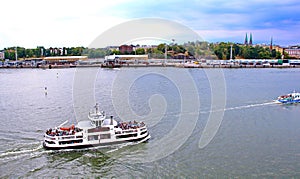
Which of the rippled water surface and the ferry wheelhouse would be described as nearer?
the rippled water surface

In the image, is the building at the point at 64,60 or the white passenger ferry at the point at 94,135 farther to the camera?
the building at the point at 64,60

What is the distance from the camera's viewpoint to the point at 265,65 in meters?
71.6

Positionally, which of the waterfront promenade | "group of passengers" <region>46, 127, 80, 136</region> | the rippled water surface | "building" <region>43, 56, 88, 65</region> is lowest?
the rippled water surface

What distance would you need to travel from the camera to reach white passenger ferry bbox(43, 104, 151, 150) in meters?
12.3

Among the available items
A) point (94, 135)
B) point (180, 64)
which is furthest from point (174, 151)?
point (180, 64)

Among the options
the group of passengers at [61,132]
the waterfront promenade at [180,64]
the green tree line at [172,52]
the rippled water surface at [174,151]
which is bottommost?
the rippled water surface at [174,151]

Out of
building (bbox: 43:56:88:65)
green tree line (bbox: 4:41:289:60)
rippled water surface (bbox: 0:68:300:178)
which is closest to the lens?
rippled water surface (bbox: 0:68:300:178)

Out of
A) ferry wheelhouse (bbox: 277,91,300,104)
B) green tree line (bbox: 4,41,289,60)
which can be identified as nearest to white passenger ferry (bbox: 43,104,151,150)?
ferry wheelhouse (bbox: 277,91,300,104)

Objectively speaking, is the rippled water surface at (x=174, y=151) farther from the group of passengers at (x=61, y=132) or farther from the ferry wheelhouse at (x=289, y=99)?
the ferry wheelhouse at (x=289, y=99)

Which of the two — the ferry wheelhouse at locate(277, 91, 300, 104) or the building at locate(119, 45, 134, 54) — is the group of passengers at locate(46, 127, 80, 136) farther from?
the building at locate(119, 45, 134, 54)

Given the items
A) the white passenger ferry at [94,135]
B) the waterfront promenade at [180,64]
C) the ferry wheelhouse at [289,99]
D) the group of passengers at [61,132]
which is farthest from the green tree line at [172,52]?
the group of passengers at [61,132]

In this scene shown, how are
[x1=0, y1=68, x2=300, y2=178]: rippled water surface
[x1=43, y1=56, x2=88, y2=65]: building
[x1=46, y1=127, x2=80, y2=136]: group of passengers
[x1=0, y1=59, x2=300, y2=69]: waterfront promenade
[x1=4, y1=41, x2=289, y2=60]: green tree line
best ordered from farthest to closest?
[x1=43, y1=56, x2=88, y2=65]: building
[x1=4, y1=41, x2=289, y2=60]: green tree line
[x1=0, y1=59, x2=300, y2=69]: waterfront promenade
[x1=46, y1=127, x2=80, y2=136]: group of passengers
[x1=0, y1=68, x2=300, y2=178]: rippled water surface

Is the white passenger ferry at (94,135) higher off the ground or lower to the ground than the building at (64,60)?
lower

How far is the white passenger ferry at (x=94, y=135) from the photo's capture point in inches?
486
